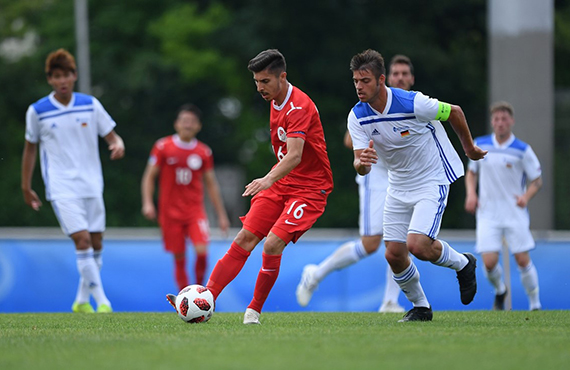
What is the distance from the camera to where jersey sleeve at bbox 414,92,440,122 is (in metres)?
7.78

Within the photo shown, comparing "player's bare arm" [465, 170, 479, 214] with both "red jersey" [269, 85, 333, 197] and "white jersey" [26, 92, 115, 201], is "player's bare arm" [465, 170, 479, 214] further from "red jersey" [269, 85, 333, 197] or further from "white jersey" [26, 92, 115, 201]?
"white jersey" [26, 92, 115, 201]

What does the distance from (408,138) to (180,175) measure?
6476mm

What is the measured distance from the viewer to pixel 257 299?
25.5 feet

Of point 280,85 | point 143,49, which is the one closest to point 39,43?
point 143,49

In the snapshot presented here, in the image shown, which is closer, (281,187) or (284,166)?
(284,166)

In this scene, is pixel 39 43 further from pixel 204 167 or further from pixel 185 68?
pixel 204 167

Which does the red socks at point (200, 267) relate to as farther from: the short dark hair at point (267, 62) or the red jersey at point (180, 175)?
the short dark hair at point (267, 62)

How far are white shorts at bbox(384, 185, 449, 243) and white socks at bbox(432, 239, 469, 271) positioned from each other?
0.16 metres

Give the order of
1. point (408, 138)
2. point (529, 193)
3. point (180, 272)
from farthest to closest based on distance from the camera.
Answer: point (180, 272) < point (529, 193) < point (408, 138)

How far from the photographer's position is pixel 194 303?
7781 mm

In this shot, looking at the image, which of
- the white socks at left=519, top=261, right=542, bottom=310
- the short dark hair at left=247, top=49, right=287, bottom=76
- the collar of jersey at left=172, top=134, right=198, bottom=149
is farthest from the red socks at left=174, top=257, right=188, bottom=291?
the short dark hair at left=247, top=49, right=287, bottom=76

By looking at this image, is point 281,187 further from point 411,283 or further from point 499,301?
point 499,301

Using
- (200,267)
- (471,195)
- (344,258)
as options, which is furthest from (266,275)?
(200,267)

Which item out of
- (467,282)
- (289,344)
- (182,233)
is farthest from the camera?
(182,233)
